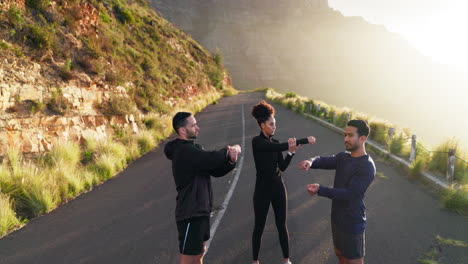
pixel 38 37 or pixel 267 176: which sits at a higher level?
pixel 38 37

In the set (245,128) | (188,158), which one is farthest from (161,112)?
(188,158)

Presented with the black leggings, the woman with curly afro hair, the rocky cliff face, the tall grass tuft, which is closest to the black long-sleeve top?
the woman with curly afro hair

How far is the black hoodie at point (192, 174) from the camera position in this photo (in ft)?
8.32

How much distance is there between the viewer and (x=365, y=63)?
14475cm

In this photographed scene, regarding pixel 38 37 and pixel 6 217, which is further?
pixel 38 37

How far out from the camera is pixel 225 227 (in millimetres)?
4965

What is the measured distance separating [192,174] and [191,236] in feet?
2.04

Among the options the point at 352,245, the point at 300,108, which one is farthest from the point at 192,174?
the point at 300,108

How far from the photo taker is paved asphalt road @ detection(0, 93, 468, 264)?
4.09 metres

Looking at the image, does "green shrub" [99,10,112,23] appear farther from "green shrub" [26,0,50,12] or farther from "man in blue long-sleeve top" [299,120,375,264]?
"man in blue long-sleeve top" [299,120,375,264]

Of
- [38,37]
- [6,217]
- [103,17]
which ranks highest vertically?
[103,17]

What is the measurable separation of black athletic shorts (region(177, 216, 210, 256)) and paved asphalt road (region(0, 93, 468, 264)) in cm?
154

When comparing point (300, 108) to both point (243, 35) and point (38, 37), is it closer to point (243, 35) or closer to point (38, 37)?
point (38, 37)

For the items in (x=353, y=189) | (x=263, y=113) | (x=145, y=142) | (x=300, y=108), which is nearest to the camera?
(x=353, y=189)
